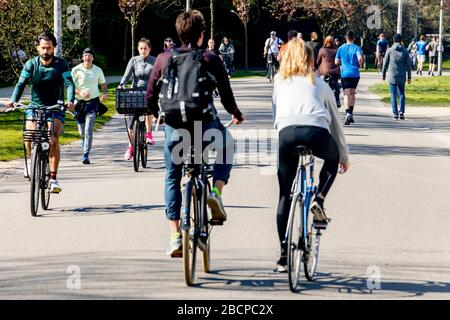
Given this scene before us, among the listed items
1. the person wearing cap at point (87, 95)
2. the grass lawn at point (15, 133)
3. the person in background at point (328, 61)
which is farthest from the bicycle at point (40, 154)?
the person in background at point (328, 61)

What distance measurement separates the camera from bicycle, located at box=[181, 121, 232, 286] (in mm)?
7645

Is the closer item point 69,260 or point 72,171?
point 69,260

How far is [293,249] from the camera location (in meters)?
7.52

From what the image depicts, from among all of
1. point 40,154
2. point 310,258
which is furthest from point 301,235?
point 40,154

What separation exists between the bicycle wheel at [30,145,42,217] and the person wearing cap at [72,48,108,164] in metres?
4.70

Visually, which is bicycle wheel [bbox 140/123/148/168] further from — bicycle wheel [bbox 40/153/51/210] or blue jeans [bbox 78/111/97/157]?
bicycle wheel [bbox 40/153/51/210]

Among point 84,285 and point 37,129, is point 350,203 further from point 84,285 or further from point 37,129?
point 84,285

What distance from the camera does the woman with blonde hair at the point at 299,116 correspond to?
7820mm

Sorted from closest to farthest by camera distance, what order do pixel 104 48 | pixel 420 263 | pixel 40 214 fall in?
1. pixel 420 263
2. pixel 40 214
3. pixel 104 48

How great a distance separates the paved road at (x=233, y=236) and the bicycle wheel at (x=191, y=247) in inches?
4.5

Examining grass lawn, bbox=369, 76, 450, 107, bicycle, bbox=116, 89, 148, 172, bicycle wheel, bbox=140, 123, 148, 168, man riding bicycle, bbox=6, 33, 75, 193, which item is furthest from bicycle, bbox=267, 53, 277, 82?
man riding bicycle, bbox=6, 33, 75, 193

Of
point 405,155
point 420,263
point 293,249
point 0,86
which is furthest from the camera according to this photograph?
point 0,86

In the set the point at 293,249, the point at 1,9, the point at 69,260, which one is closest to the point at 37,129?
the point at 69,260

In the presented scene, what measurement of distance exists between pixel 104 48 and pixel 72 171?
47416 mm
